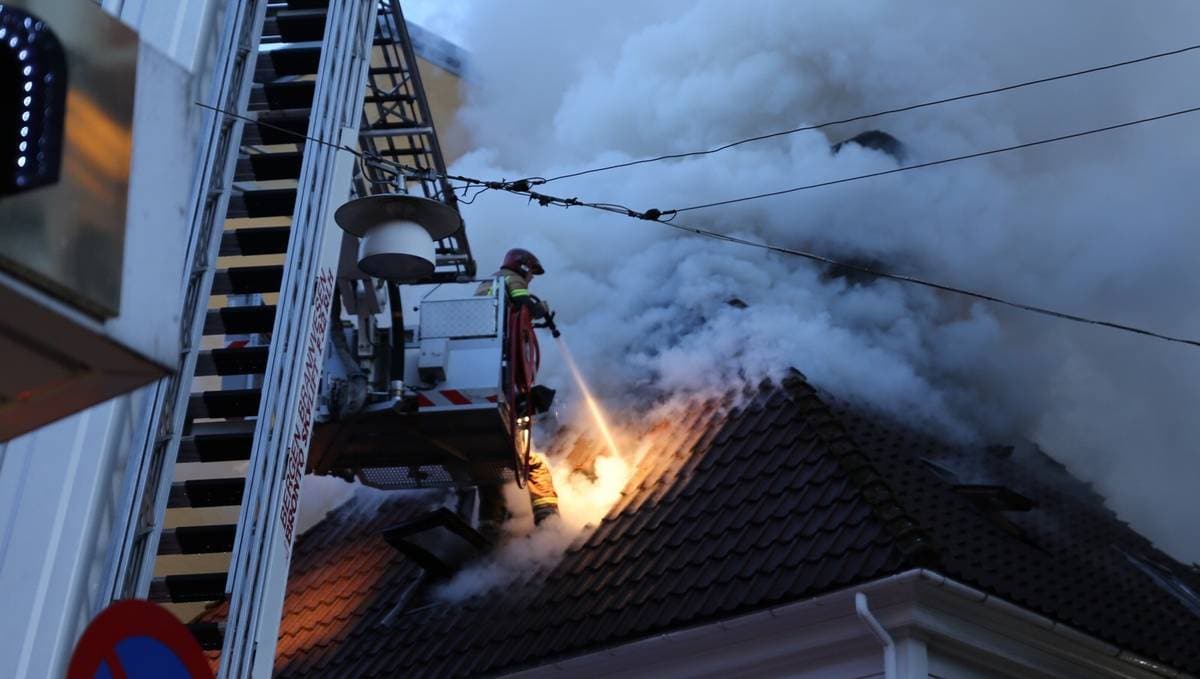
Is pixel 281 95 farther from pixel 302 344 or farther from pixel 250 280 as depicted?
pixel 302 344

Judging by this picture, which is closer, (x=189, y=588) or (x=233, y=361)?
(x=189, y=588)

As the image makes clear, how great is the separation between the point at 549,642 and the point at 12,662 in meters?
4.34

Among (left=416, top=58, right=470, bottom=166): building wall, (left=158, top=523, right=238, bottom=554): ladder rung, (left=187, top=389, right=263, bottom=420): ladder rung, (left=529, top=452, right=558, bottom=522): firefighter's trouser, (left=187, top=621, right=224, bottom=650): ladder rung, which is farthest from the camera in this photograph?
(left=416, top=58, right=470, bottom=166): building wall

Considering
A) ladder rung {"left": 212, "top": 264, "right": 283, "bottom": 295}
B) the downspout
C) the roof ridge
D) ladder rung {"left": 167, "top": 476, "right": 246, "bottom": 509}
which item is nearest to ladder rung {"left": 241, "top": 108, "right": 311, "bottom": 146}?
ladder rung {"left": 212, "top": 264, "right": 283, "bottom": 295}

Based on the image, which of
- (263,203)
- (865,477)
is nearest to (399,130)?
(263,203)

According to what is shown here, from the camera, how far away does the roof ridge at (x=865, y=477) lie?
8.11 meters

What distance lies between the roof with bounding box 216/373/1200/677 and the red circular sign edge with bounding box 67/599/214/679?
506cm

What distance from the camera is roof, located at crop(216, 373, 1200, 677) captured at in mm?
8680

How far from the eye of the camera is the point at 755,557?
892cm

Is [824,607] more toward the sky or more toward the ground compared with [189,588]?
more toward the sky

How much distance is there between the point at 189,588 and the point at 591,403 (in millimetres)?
5332

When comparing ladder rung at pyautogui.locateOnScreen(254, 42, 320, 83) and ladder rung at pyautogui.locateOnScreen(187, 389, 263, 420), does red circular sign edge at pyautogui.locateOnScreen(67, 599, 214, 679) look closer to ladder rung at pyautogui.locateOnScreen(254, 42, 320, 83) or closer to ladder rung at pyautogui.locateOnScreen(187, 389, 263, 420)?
ladder rung at pyautogui.locateOnScreen(187, 389, 263, 420)

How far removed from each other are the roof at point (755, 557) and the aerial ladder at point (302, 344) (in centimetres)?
108

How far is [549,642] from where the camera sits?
935 centimetres
